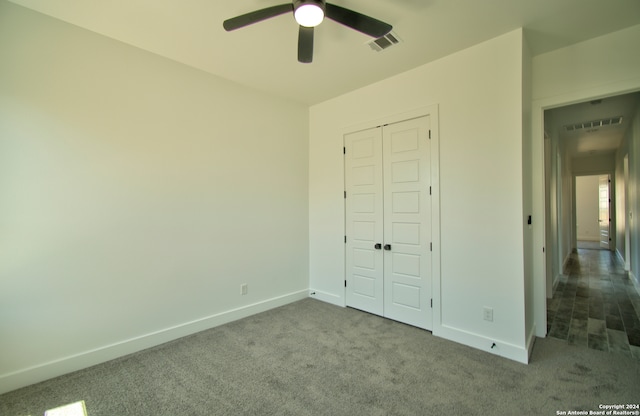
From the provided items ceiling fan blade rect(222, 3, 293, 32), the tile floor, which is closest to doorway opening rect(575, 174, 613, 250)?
the tile floor

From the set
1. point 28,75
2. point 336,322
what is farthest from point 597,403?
point 28,75

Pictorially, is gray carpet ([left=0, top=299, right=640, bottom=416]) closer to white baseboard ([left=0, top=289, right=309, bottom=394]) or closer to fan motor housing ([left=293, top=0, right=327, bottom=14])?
white baseboard ([left=0, top=289, right=309, bottom=394])

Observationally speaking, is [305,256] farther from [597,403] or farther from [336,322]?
[597,403]

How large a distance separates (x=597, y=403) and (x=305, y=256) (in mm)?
3256

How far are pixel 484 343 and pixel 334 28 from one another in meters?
3.21

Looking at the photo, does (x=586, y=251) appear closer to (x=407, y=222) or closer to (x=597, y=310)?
(x=597, y=310)

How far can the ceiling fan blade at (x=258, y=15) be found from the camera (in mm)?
1792

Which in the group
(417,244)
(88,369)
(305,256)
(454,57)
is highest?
(454,57)

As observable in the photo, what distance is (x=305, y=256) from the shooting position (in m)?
4.29

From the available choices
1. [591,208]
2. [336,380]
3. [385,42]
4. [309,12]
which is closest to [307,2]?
[309,12]

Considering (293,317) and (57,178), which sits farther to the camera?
(293,317)

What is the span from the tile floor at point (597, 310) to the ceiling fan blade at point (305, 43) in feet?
12.2

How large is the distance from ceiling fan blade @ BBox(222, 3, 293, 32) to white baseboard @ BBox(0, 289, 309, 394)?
9.46 feet

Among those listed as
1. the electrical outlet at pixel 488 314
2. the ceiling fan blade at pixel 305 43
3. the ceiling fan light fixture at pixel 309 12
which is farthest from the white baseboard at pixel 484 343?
the ceiling fan light fixture at pixel 309 12
